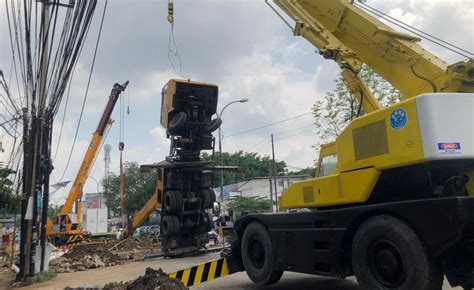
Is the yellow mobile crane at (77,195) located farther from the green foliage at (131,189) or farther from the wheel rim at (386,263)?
the green foliage at (131,189)

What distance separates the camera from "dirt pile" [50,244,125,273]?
15.2m

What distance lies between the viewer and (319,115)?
28281mm

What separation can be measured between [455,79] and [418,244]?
348cm

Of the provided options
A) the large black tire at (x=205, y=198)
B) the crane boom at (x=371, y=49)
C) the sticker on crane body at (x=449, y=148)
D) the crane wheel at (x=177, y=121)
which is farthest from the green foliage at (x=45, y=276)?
the sticker on crane body at (x=449, y=148)

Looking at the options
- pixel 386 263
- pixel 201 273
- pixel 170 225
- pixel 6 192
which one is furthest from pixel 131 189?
pixel 386 263

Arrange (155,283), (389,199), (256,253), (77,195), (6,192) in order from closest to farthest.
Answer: (389,199), (155,283), (256,253), (6,192), (77,195)

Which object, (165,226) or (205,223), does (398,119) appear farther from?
(205,223)

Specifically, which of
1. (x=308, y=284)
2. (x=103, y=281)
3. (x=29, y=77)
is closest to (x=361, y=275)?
(x=308, y=284)

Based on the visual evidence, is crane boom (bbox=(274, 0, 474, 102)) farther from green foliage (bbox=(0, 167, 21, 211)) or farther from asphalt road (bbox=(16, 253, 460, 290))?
green foliage (bbox=(0, 167, 21, 211))

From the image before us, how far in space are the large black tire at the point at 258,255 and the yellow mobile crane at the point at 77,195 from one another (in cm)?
1727

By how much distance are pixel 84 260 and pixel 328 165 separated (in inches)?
451

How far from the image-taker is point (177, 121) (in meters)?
15.4

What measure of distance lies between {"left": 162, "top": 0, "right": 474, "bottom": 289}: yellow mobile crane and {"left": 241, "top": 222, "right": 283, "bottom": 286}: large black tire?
0.02 metres

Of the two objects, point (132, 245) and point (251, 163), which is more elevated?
point (251, 163)
